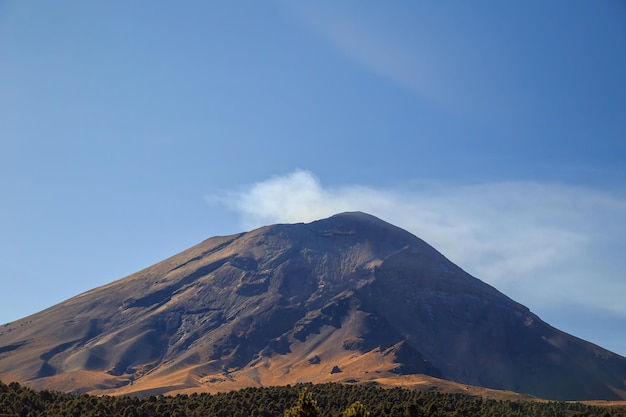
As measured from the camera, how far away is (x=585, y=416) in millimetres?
107812

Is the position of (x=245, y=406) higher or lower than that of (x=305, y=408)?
lower

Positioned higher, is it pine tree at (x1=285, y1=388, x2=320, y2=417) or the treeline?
pine tree at (x1=285, y1=388, x2=320, y2=417)

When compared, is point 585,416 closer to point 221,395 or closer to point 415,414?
point 415,414

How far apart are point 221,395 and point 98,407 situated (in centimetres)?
2551

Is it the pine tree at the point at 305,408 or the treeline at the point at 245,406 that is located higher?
the pine tree at the point at 305,408

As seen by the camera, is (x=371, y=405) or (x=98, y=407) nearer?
(x=98, y=407)

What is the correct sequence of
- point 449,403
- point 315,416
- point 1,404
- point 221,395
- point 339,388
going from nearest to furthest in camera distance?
1. point 315,416
2. point 1,404
3. point 449,403
4. point 221,395
5. point 339,388

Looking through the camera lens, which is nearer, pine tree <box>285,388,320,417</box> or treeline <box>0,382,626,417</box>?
pine tree <box>285,388,320,417</box>

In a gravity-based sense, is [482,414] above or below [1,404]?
below

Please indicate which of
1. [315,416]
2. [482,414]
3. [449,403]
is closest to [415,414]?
[482,414]

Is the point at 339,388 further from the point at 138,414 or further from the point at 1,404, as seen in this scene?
the point at 1,404

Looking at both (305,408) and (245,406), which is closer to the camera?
(305,408)

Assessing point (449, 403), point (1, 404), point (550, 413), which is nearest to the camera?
point (1, 404)

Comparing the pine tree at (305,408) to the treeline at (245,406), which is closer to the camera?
the pine tree at (305,408)
